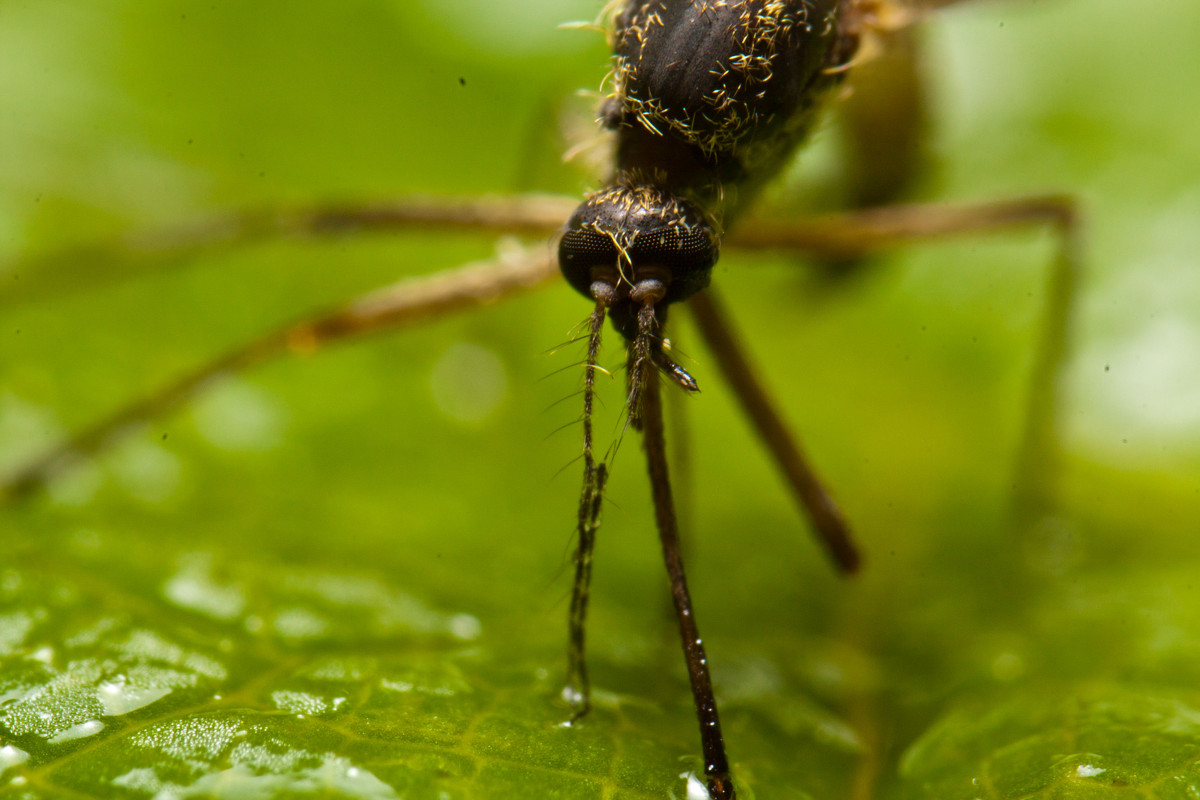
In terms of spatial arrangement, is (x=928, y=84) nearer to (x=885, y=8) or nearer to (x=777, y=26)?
(x=885, y=8)

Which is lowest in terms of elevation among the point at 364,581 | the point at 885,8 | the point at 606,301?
the point at 364,581

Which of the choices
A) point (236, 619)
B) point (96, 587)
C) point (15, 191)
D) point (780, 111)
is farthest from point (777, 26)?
point (15, 191)

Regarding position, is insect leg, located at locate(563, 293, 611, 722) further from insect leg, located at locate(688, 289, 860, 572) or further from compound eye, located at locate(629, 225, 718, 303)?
insect leg, located at locate(688, 289, 860, 572)

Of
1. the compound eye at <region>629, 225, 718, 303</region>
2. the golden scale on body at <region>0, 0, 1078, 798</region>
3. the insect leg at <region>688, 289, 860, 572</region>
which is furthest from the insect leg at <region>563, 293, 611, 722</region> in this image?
the insect leg at <region>688, 289, 860, 572</region>

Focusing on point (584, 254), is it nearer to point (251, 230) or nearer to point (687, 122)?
point (687, 122)

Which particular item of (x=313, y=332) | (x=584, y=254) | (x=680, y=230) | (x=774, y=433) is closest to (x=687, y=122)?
(x=680, y=230)

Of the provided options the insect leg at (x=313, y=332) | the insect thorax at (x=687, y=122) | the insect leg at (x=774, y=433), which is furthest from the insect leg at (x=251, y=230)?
the insect thorax at (x=687, y=122)

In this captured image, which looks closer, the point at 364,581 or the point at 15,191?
the point at 364,581
